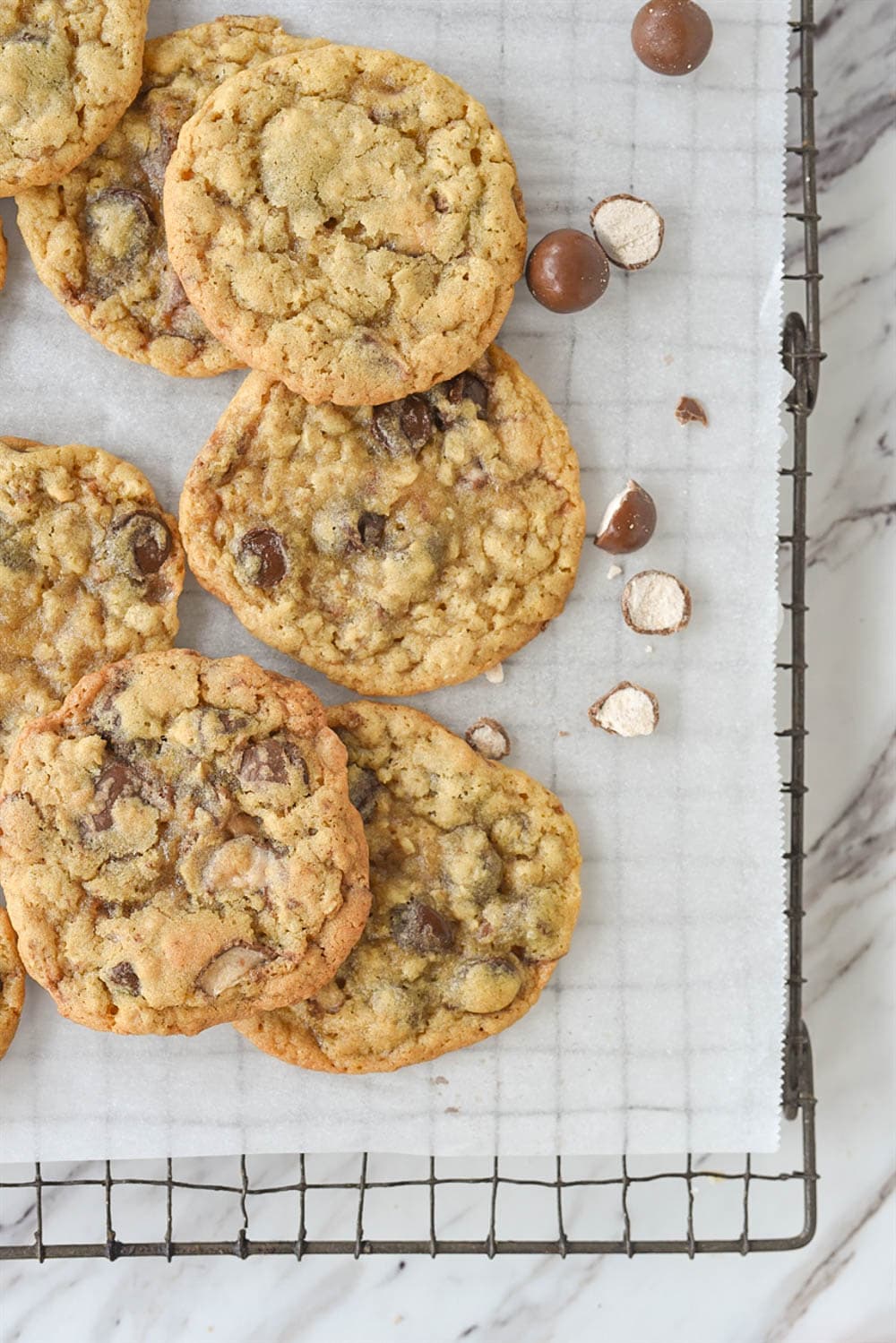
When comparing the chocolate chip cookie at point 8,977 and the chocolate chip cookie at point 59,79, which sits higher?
the chocolate chip cookie at point 59,79

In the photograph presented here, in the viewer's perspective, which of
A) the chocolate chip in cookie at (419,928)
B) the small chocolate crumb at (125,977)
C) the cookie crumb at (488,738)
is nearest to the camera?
the small chocolate crumb at (125,977)

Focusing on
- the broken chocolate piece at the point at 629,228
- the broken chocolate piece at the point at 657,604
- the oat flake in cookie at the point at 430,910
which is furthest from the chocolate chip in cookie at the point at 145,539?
the broken chocolate piece at the point at 629,228

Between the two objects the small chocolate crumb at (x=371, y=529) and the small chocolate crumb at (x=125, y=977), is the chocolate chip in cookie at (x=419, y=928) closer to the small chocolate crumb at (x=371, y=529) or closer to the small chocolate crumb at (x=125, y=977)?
the small chocolate crumb at (x=125, y=977)

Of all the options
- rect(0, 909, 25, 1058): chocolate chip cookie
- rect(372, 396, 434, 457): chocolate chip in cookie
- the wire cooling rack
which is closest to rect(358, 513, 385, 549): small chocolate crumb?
rect(372, 396, 434, 457): chocolate chip in cookie

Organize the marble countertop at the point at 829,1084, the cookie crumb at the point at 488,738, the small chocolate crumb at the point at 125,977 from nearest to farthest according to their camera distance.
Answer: the small chocolate crumb at the point at 125,977 → the cookie crumb at the point at 488,738 → the marble countertop at the point at 829,1084

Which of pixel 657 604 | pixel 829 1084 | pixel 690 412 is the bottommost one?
pixel 829 1084

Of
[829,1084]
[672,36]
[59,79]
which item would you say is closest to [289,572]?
[59,79]

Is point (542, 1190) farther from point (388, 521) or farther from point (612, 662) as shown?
point (388, 521)

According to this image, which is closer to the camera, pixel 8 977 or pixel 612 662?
pixel 8 977

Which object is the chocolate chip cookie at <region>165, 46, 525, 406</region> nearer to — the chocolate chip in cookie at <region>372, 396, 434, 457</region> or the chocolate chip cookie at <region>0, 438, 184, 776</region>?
the chocolate chip in cookie at <region>372, 396, 434, 457</region>
